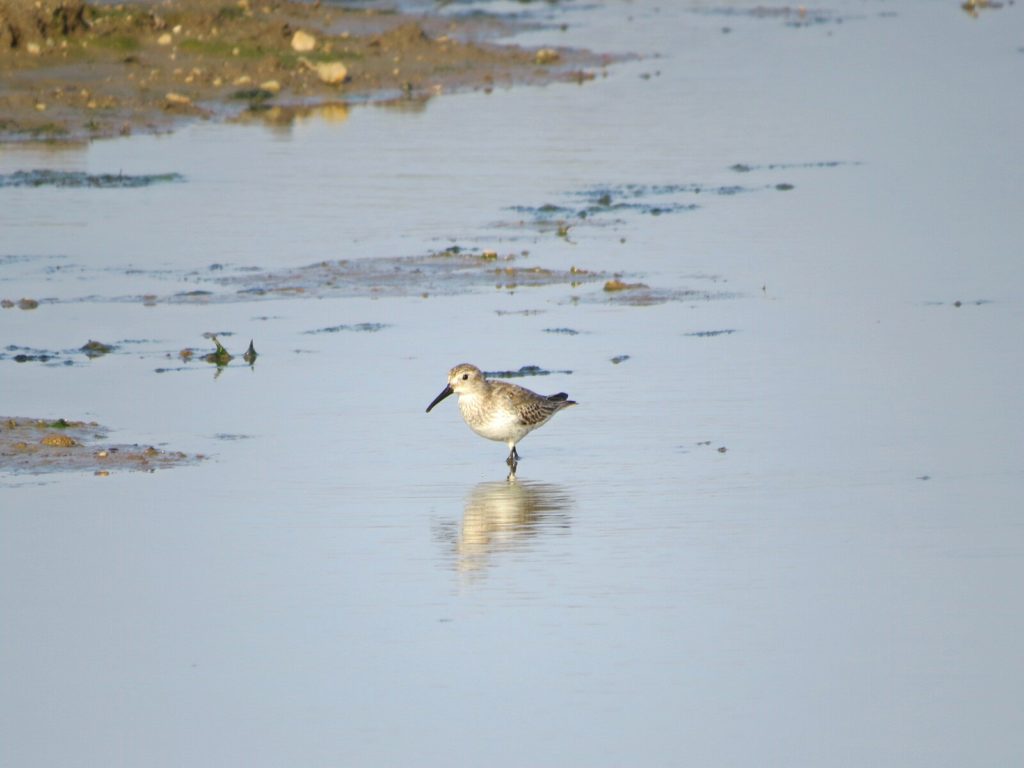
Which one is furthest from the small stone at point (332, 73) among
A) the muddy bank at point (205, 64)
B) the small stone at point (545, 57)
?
the small stone at point (545, 57)

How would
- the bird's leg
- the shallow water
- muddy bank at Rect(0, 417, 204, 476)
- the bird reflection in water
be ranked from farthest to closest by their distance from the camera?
1. the bird's leg
2. muddy bank at Rect(0, 417, 204, 476)
3. the bird reflection in water
4. the shallow water

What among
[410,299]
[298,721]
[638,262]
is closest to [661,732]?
[298,721]

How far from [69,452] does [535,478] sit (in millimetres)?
2277

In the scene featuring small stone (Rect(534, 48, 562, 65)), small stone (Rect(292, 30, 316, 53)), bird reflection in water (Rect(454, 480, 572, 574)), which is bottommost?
bird reflection in water (Rect(454, 480, 572, 574))

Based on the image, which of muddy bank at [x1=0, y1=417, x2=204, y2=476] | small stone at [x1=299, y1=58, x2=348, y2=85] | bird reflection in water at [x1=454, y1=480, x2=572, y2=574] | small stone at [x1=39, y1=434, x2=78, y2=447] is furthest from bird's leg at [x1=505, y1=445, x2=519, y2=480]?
small stone at [x1=299, y1=58, x2=348, y2=85]

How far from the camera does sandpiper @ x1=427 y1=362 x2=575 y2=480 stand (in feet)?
33.0

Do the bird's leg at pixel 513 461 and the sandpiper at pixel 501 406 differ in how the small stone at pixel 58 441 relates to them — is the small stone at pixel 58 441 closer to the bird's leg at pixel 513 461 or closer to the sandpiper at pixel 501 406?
the sandpiper at pixel 501 406

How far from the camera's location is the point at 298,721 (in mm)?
6355

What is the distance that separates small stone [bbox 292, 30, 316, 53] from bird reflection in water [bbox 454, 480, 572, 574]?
16.7 meters

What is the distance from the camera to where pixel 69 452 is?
31.9 feet

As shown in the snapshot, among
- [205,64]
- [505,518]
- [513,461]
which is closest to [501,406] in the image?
[513,461]

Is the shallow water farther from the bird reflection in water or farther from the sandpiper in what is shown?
the sandpiper

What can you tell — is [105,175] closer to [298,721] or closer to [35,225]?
[35,225]

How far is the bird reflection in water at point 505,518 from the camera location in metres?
8.33
